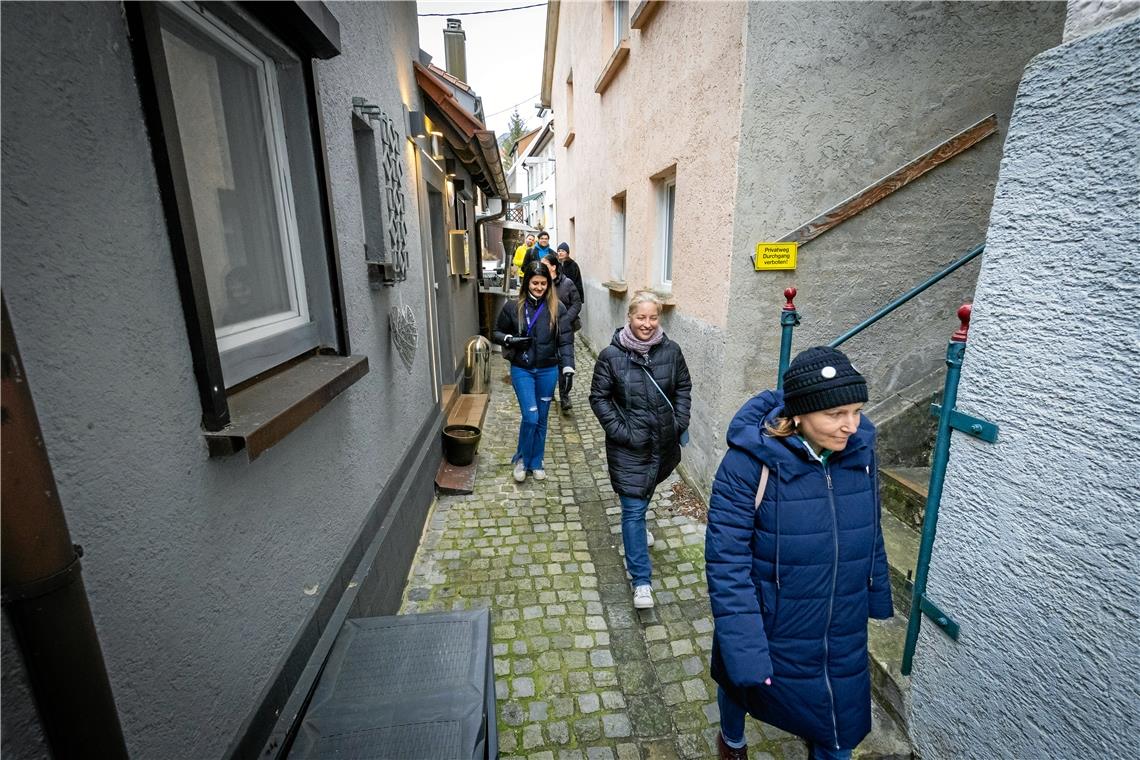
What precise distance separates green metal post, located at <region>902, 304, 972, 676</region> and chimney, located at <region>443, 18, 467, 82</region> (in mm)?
11247

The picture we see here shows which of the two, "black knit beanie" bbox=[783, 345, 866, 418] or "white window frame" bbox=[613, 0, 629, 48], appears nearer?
"black knit beanie" bbox=[783, 345, 866, 418]

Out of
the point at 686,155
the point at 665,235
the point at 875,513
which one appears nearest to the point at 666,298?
the point at 665,235

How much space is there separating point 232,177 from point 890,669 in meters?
3.39

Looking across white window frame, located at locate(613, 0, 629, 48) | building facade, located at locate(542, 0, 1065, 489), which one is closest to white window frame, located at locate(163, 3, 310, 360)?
building facade, located at locate(542, 0, 1065, 489)

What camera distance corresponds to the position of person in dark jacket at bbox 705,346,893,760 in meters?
1.70

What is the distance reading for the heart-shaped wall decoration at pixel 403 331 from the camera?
341cm

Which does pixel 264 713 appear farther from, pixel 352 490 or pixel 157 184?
pixel 157 184

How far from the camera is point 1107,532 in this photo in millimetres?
1353

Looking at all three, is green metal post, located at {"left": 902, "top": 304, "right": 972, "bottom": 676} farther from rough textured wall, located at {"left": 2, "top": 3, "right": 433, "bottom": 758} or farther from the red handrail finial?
rough textured wall, located at {"left": 2, "top": 3, "right": 433, "bottom": 758}

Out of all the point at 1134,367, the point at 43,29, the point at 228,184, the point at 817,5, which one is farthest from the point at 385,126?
the point at 1134,367

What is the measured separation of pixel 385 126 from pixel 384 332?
4.32ft

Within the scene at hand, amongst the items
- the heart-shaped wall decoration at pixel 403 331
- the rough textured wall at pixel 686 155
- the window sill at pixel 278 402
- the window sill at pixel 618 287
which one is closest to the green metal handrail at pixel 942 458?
the rough textured wall at pixel 686 155

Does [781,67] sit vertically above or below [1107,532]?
above

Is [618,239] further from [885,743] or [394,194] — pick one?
[885,743]
